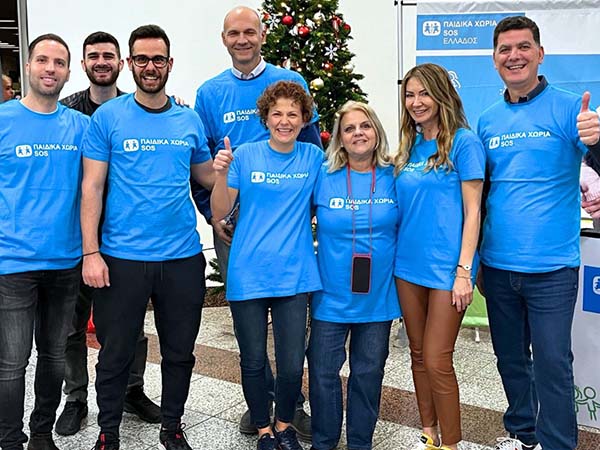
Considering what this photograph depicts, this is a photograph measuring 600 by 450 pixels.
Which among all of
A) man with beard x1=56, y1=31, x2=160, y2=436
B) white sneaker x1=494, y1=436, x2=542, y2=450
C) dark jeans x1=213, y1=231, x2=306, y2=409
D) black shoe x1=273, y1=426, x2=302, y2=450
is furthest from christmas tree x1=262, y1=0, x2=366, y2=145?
white sneaker x1=494, y1=436, x2=542, y2=450

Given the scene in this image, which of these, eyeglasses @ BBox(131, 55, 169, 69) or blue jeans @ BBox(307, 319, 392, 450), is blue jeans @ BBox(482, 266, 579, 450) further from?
eyeglasses @ BBox(131, 55, 169, 69)

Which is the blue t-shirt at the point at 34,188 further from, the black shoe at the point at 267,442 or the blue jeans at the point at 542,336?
the blue jeans at the point at 542,336

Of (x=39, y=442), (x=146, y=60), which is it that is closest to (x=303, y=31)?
(x=146, y=60)

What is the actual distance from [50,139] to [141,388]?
1.40 meters

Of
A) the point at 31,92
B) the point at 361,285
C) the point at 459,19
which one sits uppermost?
the point at 459,19

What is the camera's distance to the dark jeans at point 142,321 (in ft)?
8.72

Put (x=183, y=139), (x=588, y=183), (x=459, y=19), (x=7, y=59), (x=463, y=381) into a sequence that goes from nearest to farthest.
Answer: (x=183, y=139) → (x=588, y=183) → (x=463, y=381) → (x=459, y=19) → (x=7, y=59)

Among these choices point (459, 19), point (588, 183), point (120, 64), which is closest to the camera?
point (588, 183)

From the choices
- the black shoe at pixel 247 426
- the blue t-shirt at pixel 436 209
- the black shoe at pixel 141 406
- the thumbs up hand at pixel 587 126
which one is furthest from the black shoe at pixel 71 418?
the thumbs up hand at pixel 587 126

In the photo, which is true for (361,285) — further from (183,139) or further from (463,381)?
(463,381)

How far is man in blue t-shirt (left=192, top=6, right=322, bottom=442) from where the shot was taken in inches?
120

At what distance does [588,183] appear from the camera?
302cm

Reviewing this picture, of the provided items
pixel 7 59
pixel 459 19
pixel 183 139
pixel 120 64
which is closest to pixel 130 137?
pixel 183 139

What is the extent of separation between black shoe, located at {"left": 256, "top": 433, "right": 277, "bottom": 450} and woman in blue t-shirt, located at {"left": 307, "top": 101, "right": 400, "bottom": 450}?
0.19m
